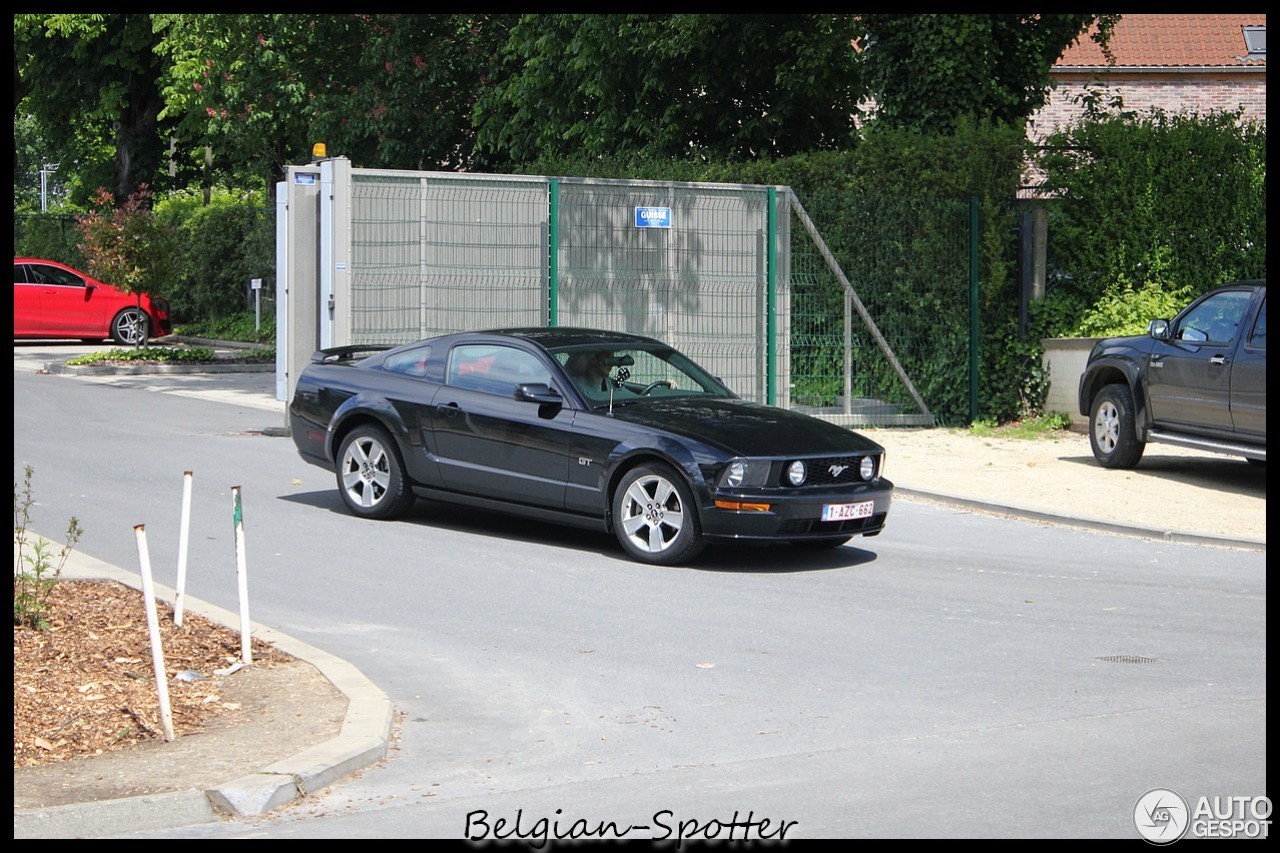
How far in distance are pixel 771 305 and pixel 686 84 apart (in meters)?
6.35

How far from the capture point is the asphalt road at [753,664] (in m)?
5.94

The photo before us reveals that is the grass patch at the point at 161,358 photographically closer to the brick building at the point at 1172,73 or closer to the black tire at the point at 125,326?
the black tire at the point at 125,326

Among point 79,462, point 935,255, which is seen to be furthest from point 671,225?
point 79,462

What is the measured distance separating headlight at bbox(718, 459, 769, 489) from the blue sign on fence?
7902 millimetres

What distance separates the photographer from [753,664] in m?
8.11

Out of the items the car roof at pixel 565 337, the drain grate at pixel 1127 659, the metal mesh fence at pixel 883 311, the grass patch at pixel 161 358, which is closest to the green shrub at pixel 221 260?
the grass patch at pixel 161 358

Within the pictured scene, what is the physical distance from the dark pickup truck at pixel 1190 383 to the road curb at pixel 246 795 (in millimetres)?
9402

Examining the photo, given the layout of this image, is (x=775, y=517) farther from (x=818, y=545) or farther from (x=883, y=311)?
(x=883, y=311)

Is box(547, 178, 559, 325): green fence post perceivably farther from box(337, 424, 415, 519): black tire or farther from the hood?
the hood

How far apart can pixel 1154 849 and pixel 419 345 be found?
7.93 meters

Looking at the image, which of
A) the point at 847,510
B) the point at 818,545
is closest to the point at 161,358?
the point at 818,545

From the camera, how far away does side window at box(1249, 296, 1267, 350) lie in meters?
14.0

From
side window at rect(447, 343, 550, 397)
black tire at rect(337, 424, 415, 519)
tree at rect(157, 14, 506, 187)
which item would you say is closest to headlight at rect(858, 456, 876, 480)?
side window at rect(447, 343, 550, 397)

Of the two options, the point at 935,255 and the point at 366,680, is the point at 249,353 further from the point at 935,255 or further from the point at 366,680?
the point at 366,680
